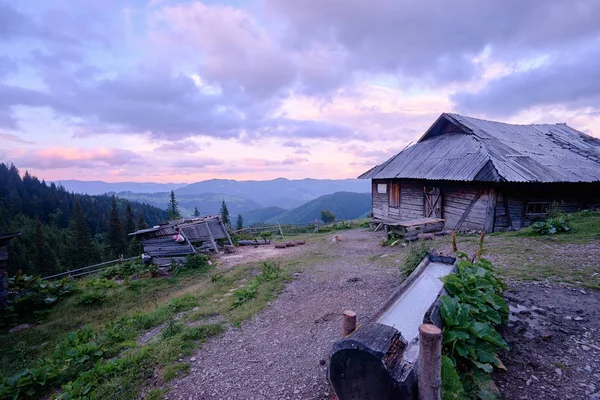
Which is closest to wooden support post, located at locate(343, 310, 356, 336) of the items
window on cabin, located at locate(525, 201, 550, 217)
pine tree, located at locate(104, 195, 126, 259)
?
window on cabin, located at locate(525, 201, 550, 217)

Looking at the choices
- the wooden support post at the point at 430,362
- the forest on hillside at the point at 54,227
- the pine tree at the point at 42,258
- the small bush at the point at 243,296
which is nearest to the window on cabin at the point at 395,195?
the small bush at the point at 243,296

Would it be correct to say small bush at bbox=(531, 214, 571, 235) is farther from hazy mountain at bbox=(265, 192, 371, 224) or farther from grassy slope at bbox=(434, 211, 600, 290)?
hazy mountain at bbox=(265, 192, 371, 224)

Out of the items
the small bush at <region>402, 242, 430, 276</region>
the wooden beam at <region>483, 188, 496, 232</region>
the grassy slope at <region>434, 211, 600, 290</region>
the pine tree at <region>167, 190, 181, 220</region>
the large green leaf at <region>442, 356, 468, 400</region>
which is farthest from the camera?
the pine tree at <region>167, 190, 181, 220</region>

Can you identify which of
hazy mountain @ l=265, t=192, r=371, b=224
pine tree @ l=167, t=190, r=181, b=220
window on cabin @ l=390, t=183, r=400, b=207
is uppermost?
window on cabin @ l=390, t=183, r=400, b=207

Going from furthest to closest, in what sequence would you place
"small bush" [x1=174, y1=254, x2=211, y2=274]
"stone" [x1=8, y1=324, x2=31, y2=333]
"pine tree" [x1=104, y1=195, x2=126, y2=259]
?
1. "pine tree" [x1=104, y1=195, x2=126, y2=259]
2. "small bush" [x1=174, y1=254, x2=211, y2=274]
3. "stone" [x1=8, y1=324, x2=31, y2=333]

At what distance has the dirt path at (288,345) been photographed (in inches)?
152

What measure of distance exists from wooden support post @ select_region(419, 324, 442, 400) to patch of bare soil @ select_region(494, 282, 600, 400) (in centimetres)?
153

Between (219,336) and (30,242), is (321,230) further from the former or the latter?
(30,242)

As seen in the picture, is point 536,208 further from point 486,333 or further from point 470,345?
point 470,345

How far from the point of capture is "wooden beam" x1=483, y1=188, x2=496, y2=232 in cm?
1276

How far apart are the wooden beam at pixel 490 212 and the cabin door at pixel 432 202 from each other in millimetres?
2886

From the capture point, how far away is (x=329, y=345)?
15.4ft

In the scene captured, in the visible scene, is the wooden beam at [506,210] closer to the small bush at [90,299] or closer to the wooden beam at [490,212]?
the wooden beam at [490,212]

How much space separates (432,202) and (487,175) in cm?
436
